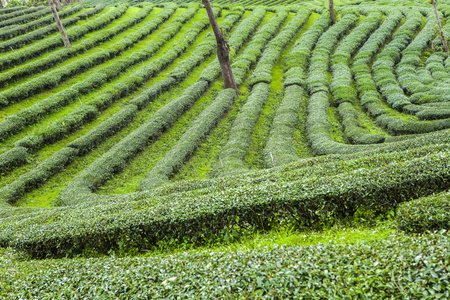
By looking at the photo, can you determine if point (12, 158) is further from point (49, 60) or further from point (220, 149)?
point (49, 60)

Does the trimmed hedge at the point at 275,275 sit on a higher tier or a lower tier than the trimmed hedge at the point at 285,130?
higher

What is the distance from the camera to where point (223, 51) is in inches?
1075

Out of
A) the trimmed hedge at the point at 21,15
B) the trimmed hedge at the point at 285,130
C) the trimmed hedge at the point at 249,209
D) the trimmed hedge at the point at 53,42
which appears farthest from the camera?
the trimmed hedge at the point at 21,15

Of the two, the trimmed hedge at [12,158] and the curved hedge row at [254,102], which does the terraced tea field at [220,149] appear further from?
the curved hedge row at [254,102]

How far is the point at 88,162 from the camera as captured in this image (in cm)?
2080

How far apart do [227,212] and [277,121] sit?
15.5 meters

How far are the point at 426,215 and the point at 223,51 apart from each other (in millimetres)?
23017

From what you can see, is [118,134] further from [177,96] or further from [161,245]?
[161,245]

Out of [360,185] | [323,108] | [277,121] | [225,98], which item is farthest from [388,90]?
[360,185]

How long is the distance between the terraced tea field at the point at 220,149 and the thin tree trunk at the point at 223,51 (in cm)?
117

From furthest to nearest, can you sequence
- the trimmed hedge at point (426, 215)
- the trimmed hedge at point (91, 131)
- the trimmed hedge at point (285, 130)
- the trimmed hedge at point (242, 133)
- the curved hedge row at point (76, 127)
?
the trimmed hedge at point (91, 131) → the curved hedge row at point (76, 127) → the trimmed hedge at point (285, 130) → the trimmed hedge at point (242, 133) → the trimmed hedge at point (426, 215)

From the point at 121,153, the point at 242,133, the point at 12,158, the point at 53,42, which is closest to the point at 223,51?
the point at 242,133

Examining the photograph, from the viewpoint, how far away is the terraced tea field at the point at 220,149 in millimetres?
6191

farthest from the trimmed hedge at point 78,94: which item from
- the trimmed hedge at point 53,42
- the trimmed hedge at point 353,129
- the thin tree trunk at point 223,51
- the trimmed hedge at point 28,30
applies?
the trimmed hedge at point 353,129
